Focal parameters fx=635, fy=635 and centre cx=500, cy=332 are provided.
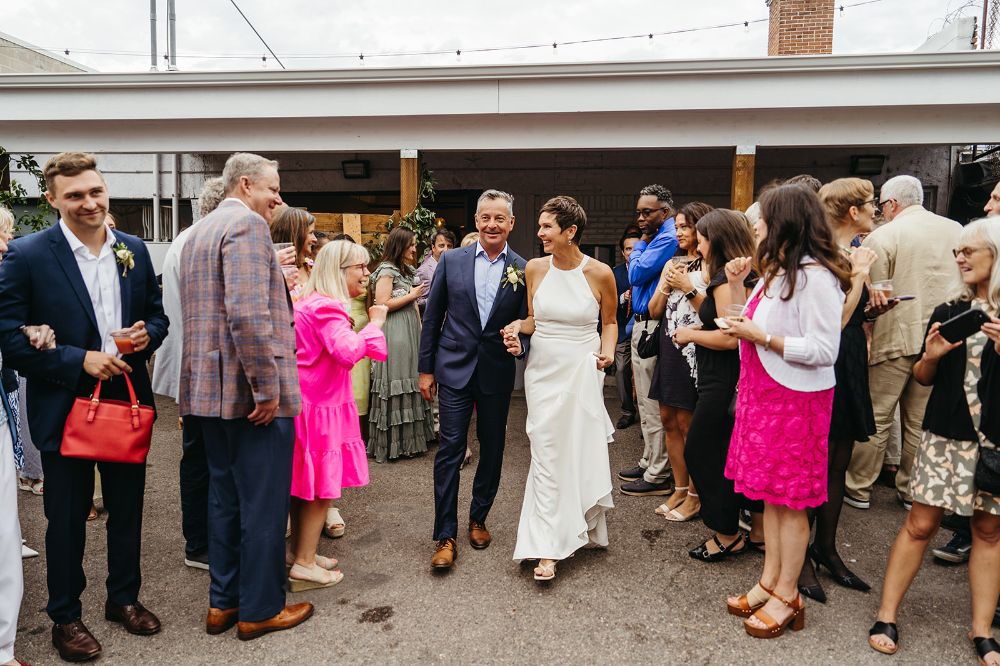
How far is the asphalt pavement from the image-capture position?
280 centimetres

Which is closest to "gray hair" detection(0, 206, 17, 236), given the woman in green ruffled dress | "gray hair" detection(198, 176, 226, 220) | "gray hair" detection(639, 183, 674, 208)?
"gray hair" detection(198, 176, 226, 220)

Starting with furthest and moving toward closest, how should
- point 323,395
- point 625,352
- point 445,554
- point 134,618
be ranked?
1. point 625,352
2. point 445,554
3. point 323,395
4. point 134,618

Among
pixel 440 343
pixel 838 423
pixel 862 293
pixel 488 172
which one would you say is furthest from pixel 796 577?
pixel 488 172

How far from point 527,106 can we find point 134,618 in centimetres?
665

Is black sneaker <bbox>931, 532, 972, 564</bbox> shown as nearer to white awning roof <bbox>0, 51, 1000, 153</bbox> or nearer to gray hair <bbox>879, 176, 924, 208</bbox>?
gray hair <bbox>879, 176, 924, 208</bbox>

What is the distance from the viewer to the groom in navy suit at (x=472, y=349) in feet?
12.3

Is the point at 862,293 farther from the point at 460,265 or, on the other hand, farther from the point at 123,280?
the point at 123,280

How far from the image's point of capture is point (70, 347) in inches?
106

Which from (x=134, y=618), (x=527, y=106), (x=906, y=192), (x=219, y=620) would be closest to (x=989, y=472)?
(x=906, y=192)

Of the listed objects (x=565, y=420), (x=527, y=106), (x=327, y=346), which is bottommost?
(x=565, y=420)

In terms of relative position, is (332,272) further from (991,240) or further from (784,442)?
(991,240)

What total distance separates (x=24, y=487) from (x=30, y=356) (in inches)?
123

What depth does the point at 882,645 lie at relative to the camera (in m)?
2.80

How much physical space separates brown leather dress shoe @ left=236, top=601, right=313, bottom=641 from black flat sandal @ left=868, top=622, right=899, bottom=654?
261 centimetres
